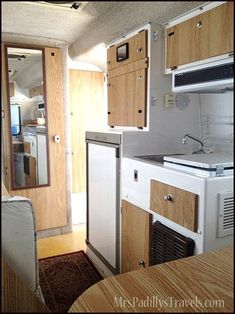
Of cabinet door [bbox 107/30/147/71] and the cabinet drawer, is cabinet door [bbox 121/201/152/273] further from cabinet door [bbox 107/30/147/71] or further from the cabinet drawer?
cabinet door [bbox 107/30/147/71]

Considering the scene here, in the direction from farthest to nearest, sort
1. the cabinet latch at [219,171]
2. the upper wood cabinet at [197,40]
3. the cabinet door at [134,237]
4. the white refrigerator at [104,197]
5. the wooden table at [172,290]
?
1. the white refrigerator at [104,197]
2. the cabinet door at [134,237]
3. the upper wood cabinet at [197,40]
4. the cabinet latch at [219,171]
5. the wooden table at [172,290]

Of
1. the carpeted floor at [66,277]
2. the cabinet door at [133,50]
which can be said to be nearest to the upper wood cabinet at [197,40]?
the cabinet door at [133,50]

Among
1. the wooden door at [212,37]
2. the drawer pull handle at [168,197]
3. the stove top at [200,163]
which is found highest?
the wooden door at [212,37]

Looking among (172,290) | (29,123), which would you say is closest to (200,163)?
(172,290)

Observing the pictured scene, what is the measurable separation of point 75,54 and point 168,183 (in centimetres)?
195

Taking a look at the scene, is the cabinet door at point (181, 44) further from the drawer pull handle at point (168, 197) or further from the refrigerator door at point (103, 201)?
the drawer pull handle at point (168, 197)

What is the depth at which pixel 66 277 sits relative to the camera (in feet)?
7.22

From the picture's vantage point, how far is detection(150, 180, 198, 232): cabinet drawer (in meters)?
1.29

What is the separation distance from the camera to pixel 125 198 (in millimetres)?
1940

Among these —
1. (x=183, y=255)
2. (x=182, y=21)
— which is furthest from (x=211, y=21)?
(x=183, y=255)

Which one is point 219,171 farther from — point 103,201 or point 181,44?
point 103,201

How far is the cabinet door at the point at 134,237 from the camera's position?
171 centimetres

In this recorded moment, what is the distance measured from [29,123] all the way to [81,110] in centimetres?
114

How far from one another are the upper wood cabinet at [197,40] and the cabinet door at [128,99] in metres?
0.26
